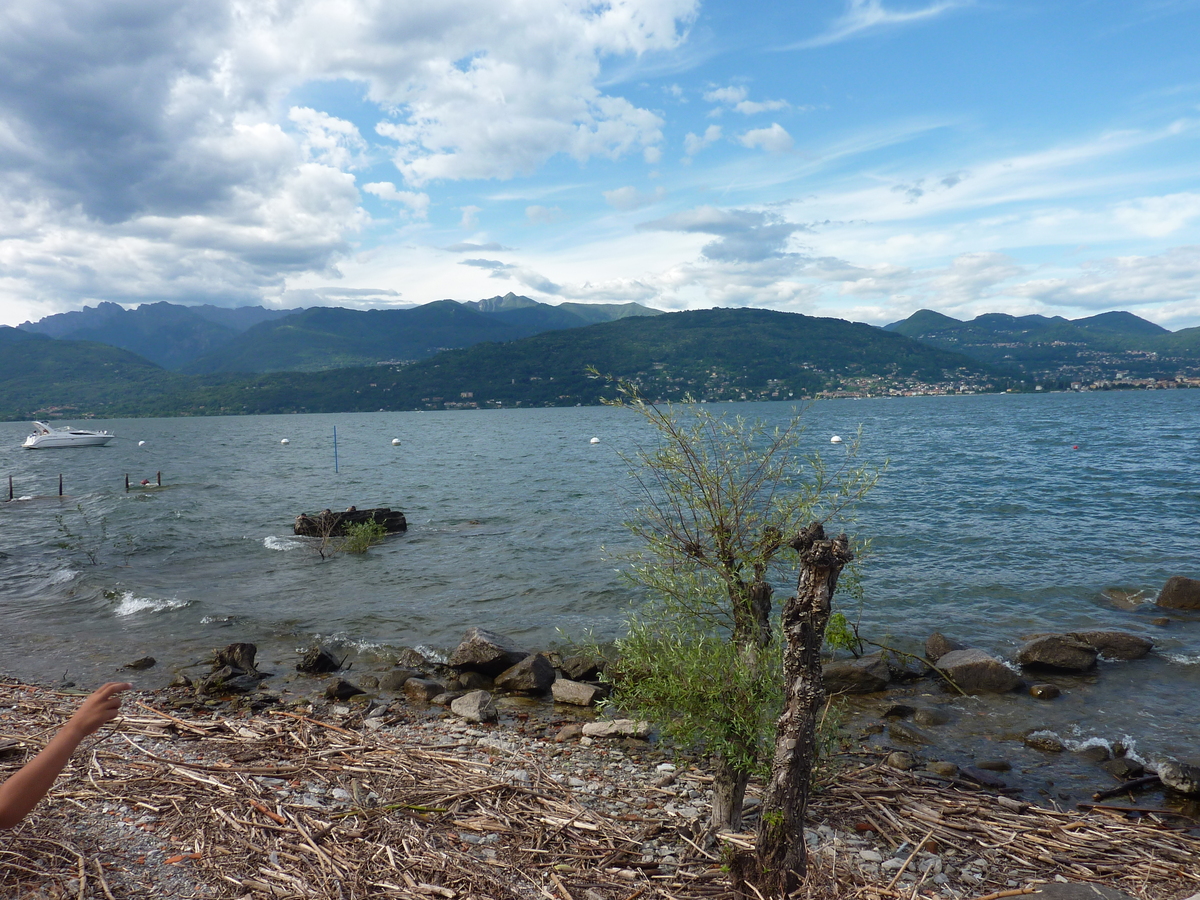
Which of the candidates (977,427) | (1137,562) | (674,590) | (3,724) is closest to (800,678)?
(674,590)

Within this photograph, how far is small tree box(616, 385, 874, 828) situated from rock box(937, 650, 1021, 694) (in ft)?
27.0

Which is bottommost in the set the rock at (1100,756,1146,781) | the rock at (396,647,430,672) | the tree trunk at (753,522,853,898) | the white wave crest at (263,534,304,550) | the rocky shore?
the white wave crest at (263,534,304,550)

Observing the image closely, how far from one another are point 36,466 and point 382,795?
10101cm

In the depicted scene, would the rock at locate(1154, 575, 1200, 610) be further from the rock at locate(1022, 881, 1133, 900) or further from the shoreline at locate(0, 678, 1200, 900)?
the rock at locate(1022, 881, 1133, 900)

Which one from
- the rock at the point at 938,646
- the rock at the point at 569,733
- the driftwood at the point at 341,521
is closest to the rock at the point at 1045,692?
the rock at the point at 938,646

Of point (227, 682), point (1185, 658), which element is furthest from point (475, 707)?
point (1185, 658)

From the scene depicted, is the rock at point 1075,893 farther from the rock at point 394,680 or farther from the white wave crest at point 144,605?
the white wave crest at point 144,605

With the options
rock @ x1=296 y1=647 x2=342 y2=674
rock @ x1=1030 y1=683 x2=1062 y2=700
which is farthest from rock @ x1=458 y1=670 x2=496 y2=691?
rock @ x1=1030 y1=683 x2=1062 y2=700

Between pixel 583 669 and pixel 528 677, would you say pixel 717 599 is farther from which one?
pixel 583 669

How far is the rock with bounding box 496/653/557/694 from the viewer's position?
1561 centimetres

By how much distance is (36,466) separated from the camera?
84312 millimetres

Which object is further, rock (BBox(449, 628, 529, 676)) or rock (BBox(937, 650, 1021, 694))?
rock (BBox(449, 628, 529, 676))

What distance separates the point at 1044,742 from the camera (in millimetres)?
12977

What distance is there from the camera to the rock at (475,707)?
13773mm
